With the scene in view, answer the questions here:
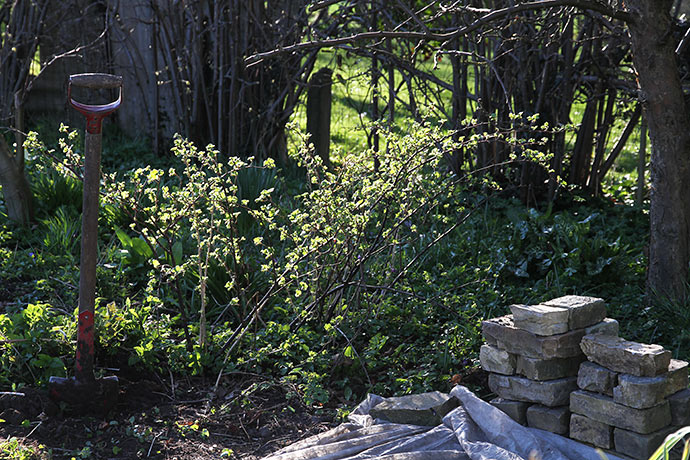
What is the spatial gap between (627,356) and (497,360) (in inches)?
22.5

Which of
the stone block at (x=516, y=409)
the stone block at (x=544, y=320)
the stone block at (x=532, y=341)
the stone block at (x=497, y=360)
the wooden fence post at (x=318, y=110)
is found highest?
the wooden fence post at (x=318, y=110)

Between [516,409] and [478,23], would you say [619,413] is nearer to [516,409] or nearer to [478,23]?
[516,409]

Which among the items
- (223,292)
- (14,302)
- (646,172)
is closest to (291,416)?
(223,292)

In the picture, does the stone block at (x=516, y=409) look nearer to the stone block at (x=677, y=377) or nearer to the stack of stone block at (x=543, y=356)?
the stack of stone block at (x=543, y=356)

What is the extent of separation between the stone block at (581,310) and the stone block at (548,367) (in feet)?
0.48

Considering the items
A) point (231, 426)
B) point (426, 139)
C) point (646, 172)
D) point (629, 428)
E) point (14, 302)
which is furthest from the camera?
point (646, 172)

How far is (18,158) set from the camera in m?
5.50

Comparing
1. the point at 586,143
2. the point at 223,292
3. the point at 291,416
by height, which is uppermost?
the point at 586,143

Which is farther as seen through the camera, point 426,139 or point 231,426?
point 426,139

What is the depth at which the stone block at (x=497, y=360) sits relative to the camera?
3.23 metres

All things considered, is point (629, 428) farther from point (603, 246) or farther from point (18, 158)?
point (18, 158)

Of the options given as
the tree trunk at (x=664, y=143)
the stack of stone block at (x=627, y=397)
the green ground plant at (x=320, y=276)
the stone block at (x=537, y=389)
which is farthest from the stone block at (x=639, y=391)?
the tree trunk at (x=664, y=143)

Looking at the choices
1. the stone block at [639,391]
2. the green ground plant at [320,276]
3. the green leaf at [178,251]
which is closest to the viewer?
the stone block at [639,391]

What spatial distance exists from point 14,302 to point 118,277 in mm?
624
